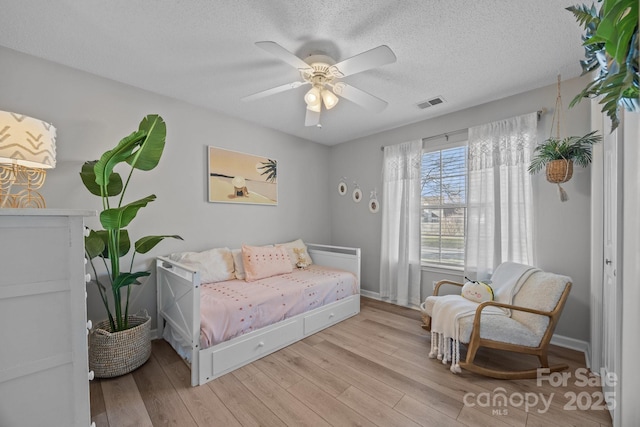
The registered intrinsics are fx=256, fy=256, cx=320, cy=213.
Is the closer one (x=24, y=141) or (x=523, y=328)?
(x=24, y=141)

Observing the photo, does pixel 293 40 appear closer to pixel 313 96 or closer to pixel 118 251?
pixel 313 96

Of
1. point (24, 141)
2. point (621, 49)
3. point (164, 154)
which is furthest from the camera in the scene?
point (164, 154)

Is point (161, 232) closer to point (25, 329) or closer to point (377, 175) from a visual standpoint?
point (25, 329)

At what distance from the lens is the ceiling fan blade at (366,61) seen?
153 centimetres

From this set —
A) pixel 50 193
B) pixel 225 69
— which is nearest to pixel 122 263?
pixel 50 193

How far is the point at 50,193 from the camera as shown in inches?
82.9

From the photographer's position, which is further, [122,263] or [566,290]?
[122,263]

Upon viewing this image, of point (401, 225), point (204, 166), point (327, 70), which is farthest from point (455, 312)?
point (204, 166)

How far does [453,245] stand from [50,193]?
4.06 m

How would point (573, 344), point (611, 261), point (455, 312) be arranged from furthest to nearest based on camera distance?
point (573, 344), point (455, 312), point (611, 261)

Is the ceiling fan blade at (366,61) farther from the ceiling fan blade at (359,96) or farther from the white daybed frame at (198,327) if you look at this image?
the white daybed frame at (198,327)

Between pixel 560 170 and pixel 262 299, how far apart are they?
2801mm

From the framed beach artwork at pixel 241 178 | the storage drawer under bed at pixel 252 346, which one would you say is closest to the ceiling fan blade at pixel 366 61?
the framed beach artwork at pixel 241 178

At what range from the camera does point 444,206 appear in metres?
3.27
